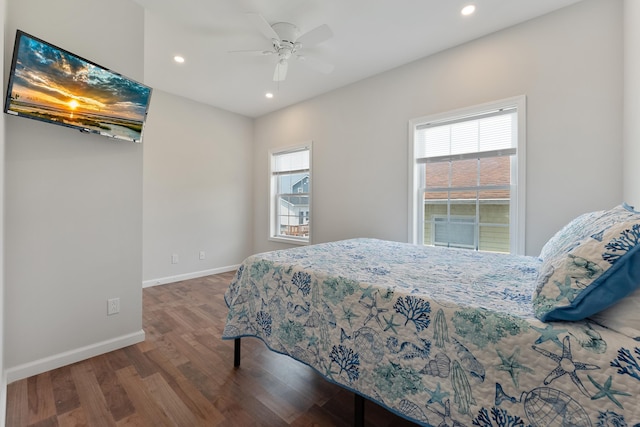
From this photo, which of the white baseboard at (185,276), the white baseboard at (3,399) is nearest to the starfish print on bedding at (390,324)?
the white baseboard at (3,399)

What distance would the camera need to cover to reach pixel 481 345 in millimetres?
865

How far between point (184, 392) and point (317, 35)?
279cm

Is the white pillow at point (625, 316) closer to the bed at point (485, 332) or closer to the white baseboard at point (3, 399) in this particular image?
the bed at point (485, 332)

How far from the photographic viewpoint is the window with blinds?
427cm

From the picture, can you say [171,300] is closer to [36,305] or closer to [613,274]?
[36,305]

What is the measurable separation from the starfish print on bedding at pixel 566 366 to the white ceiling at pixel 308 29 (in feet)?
8.36

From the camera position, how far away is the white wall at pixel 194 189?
371cm

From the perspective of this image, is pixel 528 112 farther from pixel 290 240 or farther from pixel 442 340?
pixel 290 240

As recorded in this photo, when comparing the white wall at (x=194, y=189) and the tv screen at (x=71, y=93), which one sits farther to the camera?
the white wall at (x=194, y=189)

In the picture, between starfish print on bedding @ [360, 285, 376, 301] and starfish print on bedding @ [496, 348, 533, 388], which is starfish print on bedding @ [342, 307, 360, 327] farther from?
starfish print on bedding @ [496, 348, 533, 388]

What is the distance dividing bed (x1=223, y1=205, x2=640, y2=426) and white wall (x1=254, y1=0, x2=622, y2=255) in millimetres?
1194

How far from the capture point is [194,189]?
163 inches

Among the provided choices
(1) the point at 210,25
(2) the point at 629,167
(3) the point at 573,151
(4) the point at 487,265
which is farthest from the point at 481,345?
(1) the point at 210,25

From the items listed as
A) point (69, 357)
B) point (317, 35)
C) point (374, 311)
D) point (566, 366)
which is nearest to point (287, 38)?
point (317, 35)
